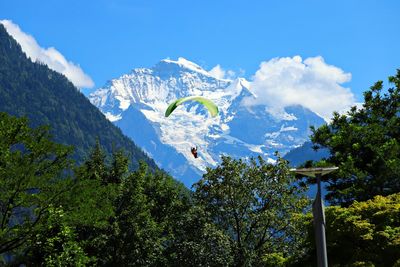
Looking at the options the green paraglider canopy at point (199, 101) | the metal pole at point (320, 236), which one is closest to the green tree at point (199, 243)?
the green paraglider canopy at point (199, 101)

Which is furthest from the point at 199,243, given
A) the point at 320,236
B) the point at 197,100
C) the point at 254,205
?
the point at 320,236

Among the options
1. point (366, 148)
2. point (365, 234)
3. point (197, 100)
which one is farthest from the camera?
point (366, 148)

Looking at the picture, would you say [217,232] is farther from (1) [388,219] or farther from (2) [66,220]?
(1) [388,219]

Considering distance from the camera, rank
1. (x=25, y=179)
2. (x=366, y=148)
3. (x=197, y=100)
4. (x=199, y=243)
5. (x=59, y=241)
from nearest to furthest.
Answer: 1. (x=197, y=100)
2. (x=25, y=179)
3. (x=59, y=241)
4. (x=199, y=243)
5. (x=366, y=148)

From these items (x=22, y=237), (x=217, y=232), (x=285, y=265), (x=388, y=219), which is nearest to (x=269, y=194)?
(x=217, y=232)

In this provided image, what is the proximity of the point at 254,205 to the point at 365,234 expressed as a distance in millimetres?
15829

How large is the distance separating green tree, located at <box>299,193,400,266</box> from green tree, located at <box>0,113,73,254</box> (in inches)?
586

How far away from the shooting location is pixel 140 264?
44562mm

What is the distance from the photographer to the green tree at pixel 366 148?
4350 centimetres

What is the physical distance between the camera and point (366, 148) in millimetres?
46969

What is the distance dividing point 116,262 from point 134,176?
7298mm

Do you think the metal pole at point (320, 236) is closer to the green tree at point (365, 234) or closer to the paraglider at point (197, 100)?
the green tree at point (365, 234)

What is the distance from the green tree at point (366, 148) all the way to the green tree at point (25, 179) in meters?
22.6

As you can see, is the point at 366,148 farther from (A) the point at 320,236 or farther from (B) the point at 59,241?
(A) the point at 320,236
